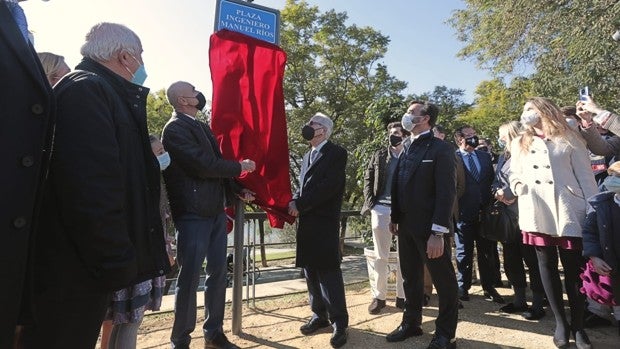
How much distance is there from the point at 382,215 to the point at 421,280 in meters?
1.05

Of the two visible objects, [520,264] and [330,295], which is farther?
[520,264]

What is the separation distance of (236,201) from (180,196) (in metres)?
0.66

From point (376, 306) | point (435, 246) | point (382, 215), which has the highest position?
point (382, 215)

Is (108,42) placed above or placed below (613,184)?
above

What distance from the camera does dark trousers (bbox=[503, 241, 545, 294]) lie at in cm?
410

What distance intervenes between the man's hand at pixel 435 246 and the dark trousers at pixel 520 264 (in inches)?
63.5

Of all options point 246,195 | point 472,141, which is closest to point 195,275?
point 246,195

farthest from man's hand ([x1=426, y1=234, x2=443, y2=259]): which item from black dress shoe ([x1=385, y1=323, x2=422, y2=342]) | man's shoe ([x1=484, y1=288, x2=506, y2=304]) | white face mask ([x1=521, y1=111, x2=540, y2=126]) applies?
man's shoe ([x1=484, y1=288, x2=506, y2=304])

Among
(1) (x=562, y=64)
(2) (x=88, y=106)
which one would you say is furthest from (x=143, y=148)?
(1) (x=562, y=64)

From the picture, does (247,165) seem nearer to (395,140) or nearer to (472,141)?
(395,140)

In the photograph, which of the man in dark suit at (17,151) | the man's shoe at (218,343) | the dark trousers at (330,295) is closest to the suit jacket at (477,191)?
the dark trousers at (330,295)

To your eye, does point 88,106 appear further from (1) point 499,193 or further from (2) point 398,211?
(1) point 499,193

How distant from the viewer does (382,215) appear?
14.8 ft

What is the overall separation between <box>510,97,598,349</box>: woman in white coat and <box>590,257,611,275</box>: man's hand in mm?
195
